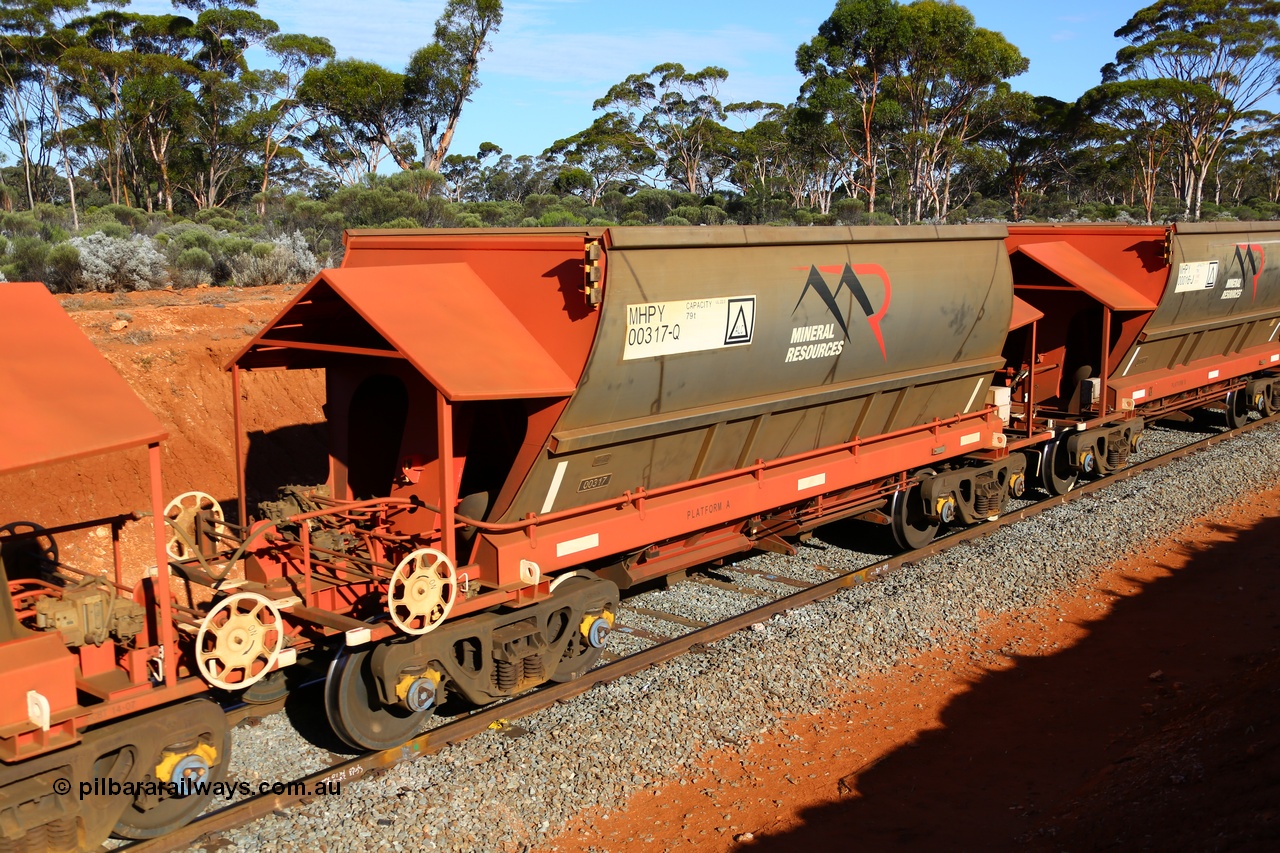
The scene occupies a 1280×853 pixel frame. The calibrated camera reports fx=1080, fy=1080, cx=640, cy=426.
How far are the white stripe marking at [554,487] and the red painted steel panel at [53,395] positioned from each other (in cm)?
283

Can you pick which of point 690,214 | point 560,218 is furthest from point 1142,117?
point 560,218

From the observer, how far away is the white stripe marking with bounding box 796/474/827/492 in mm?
9781

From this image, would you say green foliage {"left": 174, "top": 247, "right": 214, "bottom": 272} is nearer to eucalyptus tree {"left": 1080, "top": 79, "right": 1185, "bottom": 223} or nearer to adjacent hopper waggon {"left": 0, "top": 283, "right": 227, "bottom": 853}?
adjacent hopper waggon {"left": 0, "top": 283, "right": 227, "bottom": 853}

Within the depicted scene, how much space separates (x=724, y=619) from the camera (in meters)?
9.33

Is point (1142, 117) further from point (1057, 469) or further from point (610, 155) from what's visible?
point (1057, 469)

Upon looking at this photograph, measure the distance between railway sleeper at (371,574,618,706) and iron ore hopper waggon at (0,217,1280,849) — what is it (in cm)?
2

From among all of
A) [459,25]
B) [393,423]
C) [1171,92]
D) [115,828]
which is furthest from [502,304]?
[1171,92]

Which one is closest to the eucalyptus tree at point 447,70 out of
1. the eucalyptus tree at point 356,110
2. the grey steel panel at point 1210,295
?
the eucalyptus tree at point 356,110

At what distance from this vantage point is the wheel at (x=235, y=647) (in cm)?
588

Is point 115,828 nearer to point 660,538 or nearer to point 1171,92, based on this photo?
point 660,538

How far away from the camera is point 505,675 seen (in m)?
7.42

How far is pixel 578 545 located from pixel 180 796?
304 centimetres

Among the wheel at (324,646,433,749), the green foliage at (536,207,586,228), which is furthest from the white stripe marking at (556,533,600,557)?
the green foliage at (536,207,586,228)

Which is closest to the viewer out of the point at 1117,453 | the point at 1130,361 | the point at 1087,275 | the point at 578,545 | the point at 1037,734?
the point at 1037,734
